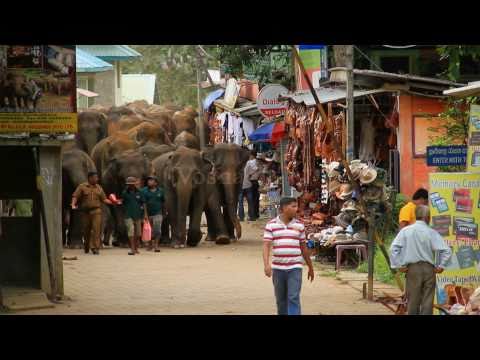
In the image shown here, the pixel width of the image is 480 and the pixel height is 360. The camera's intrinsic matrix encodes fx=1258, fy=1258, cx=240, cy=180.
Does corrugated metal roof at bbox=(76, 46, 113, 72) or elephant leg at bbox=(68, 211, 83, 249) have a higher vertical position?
corrugated metal roof at bbox=(76, 46, 113, 72)

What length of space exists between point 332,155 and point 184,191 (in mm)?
4498

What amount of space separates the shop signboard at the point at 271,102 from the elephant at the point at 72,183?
13.0 feet

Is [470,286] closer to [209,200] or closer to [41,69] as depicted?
[41,69]

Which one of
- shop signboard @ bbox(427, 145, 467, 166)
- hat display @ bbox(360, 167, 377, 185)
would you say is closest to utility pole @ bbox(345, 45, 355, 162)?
hat display @ bbox(360, 167, 377, 185)

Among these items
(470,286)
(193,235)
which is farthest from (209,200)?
(470,286)

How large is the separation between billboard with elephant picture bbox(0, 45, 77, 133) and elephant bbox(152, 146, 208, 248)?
9.42 metres

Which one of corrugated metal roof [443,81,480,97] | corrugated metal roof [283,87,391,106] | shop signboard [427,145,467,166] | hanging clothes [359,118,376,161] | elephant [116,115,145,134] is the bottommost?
shop signboard [427,145,467,166]

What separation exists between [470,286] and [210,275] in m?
6.78

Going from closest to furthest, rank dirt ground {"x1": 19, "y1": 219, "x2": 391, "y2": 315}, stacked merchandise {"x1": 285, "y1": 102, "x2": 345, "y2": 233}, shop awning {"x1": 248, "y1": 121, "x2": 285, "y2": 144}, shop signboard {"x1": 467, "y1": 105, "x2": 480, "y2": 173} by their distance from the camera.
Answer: shop signboard {"x1": 467, "y1": 105, "x2": 480, "y2": 173}, dirt ground {"x1": 19, "y1": 219, "x2": 391, "y2": 315}, stacked merchandise {"x1": 285, "y1": 102, "x2": 345, "y2": 233}, shop awning {"x1": 248, "y1": 121, "x2": 285, "y2": 144}

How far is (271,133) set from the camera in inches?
1208

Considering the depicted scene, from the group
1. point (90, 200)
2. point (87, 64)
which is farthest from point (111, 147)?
point (87, 64)

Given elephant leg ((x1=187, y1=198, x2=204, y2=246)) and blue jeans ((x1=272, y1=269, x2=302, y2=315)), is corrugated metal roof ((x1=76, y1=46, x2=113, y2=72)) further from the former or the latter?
blue jeans ((x1=272, y1=269, x2=302, y2=315))

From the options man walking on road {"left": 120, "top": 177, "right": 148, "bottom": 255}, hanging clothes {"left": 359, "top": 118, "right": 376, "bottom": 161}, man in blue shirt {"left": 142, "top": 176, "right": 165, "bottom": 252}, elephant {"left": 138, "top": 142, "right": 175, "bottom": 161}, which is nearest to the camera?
man walking on road {"left": 120, "top": 177, "right": 148, "bottom": 255}

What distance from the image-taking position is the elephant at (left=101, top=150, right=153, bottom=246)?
26406 mm
